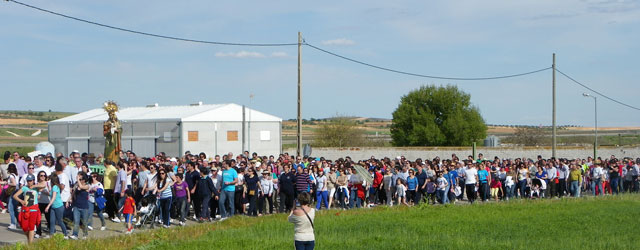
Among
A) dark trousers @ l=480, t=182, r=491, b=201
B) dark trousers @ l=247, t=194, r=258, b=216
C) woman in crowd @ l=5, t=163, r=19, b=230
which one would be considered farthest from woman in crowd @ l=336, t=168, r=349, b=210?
woman in crowd @ l=5, t=163, r=19, b=230

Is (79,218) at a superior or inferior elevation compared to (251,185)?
inferior

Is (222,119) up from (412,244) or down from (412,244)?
up

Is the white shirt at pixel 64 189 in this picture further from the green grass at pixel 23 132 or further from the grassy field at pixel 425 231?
the green grass at pixel 23 132

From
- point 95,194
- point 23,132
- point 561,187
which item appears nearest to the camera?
point 95,194

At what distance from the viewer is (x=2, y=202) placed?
2078 cm

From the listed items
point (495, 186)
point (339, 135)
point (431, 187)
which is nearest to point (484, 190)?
point (495, 186)

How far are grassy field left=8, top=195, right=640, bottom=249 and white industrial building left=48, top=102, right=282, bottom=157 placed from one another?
23096 mm

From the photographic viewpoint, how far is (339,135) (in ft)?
241

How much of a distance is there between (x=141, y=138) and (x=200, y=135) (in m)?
4.09

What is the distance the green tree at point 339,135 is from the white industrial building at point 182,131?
24199 millimetres

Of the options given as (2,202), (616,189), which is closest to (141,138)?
(2,202)

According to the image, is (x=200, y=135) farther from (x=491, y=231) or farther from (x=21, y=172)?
(x=491, y=231)

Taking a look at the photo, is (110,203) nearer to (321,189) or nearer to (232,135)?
(321,189)

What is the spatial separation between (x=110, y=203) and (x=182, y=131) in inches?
942
